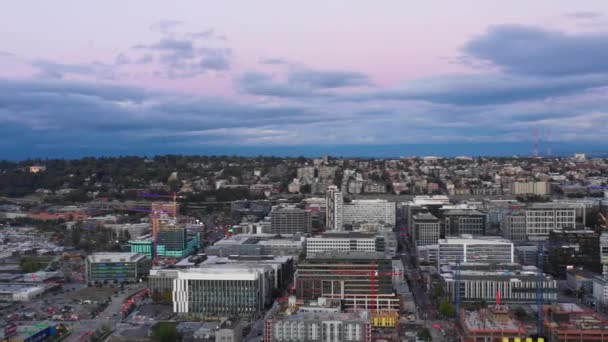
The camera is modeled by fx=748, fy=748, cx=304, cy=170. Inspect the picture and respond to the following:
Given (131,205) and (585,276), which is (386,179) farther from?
(585,276)

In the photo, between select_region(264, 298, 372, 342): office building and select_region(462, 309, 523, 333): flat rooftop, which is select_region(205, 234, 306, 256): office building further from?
select_region(264, 298, 372, 342): office building

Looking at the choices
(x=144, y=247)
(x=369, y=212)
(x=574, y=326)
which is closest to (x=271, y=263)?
(x=144, y=247)

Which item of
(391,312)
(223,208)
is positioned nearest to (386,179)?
(223,208)

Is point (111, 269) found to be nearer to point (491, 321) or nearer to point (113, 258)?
point (113, 258)

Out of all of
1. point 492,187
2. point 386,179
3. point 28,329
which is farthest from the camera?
point 386,179

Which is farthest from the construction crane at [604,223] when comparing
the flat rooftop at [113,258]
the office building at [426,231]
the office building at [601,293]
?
the flat rooftop at [113,258]

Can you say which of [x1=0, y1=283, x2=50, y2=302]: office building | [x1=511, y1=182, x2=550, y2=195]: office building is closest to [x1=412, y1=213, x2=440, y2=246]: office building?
[x1=0, y1=283, x2=50, y2=302]: office building
